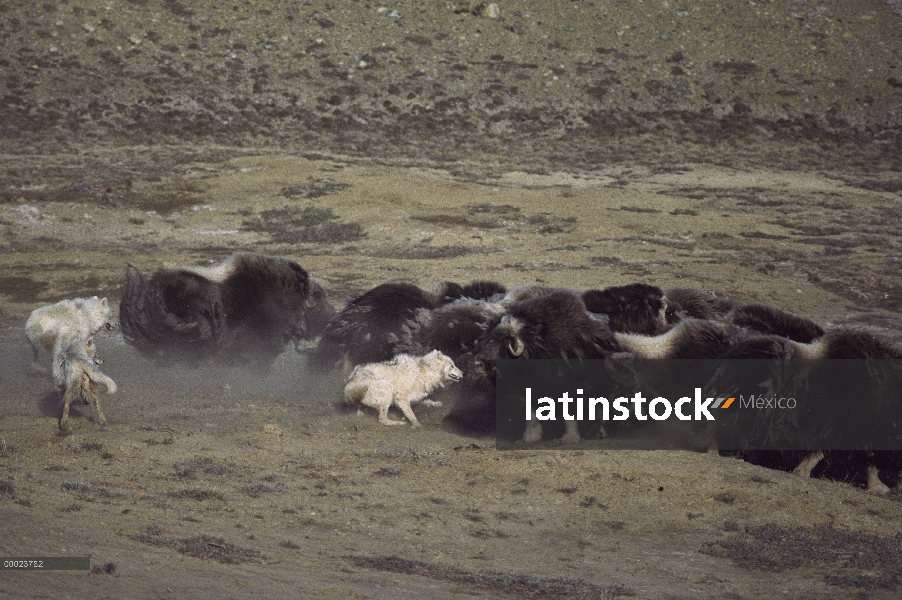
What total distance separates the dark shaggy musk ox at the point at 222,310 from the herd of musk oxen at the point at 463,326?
1cm

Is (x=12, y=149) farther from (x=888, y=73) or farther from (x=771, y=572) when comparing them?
(x=888, y=73)

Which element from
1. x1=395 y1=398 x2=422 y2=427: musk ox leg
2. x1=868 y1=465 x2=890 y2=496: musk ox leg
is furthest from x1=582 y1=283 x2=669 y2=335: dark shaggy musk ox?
x1=868 y1=465 x2=890 y2=496: musk ox leg

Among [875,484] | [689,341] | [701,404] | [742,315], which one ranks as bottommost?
[875,484]

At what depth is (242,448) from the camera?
803cm

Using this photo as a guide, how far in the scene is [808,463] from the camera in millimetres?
8227

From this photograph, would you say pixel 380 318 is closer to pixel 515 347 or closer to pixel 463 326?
pixel 463 326

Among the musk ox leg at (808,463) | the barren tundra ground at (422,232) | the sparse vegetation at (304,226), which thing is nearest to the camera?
the barren tundra ground at (422,232)

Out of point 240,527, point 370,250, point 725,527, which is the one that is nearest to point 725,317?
point 725,527

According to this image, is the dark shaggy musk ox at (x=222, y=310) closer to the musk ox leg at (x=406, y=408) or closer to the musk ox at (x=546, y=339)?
the musk ox leg at (x=406, y=408)

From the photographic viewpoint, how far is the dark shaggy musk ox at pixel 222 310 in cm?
1008

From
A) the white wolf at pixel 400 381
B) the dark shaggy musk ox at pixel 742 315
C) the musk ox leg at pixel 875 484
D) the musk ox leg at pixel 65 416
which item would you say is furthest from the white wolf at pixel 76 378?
the musk ox leg at pixel 875 484

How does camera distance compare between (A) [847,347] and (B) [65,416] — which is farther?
(A) [847,347]

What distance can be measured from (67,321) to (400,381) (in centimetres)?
342

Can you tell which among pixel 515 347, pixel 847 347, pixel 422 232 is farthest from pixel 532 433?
pixel 422 232
